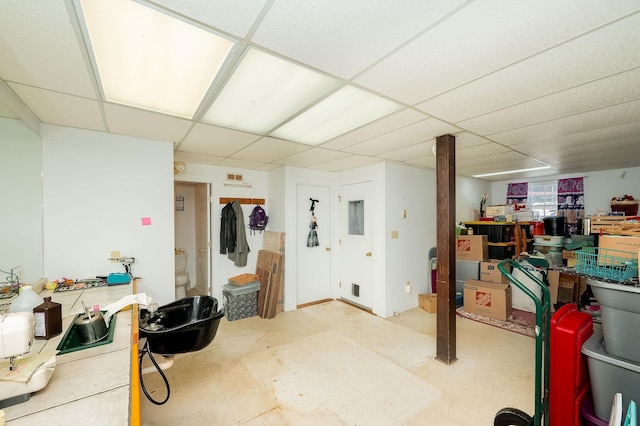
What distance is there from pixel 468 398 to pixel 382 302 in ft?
5.99

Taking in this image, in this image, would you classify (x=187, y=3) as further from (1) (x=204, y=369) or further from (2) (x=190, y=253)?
(2) (x=190, y=253)

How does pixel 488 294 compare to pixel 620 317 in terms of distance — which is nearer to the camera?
pixel 620 317

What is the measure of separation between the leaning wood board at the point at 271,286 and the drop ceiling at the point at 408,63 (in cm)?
201

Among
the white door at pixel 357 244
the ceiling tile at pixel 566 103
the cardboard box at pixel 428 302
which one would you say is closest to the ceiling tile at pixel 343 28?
the ceiling tile at pixel 566 103

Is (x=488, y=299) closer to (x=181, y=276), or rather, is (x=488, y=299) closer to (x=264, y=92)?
(x=264, y=92)

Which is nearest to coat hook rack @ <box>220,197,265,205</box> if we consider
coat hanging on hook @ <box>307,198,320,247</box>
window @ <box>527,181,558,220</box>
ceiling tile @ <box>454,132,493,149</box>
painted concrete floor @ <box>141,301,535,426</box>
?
→ coat hanging on hook @ <box>307,198,320,247</box>

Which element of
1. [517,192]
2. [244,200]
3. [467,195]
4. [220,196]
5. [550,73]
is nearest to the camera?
[550,73]

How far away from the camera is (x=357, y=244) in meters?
4.44

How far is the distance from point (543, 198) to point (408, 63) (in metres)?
5.74

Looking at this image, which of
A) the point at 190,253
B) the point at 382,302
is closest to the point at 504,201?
the point at 382,302

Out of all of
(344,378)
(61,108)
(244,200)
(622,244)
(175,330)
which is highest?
(61,108)

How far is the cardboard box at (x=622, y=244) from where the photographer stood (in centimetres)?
158

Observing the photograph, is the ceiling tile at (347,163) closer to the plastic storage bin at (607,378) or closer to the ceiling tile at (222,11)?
the ceiling tile at (222,11)

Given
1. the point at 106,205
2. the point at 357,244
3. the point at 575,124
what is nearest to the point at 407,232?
the point at 357,244
